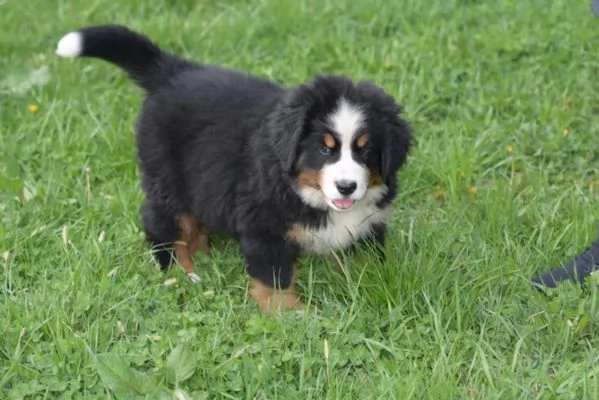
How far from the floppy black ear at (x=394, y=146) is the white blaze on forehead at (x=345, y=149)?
0.11m

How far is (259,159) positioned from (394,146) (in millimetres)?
460

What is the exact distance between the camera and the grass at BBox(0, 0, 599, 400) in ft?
9.37

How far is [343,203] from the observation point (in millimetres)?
3025

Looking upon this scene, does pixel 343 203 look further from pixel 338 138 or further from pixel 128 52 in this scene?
pixel 128 52

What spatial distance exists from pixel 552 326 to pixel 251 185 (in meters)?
1.10

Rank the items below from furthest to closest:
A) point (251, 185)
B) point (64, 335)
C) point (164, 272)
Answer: point (164, 272)
point (251, 185)
point (64, 335)

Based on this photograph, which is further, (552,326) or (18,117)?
(18,117)

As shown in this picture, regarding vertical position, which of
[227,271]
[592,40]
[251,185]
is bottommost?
[227,271]

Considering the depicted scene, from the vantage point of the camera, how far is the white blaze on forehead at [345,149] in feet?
9.63

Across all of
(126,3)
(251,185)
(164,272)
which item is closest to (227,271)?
(164,272)

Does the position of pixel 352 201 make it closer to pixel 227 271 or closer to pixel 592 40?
pixel 227 271

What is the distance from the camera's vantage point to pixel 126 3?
17.7 feet

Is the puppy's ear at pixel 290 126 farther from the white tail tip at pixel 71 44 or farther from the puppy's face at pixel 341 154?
the white tail tip at pixel 71 44

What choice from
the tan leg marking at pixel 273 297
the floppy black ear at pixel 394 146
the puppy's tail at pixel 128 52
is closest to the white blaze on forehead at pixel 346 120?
the floppy black ear at pixel 394 146
